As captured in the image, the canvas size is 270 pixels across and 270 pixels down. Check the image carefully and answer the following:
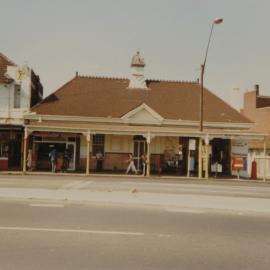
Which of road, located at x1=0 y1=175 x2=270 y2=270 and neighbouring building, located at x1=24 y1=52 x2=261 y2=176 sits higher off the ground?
neighbouring building, located at x1=24 y1=52 x2=261 y2=176

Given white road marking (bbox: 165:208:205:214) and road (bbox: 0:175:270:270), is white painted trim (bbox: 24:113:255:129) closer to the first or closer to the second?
road (bbox: 0:175:270:270)

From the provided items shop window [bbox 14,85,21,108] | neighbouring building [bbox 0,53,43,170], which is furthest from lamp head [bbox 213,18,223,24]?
shop window [bbox 14,85,21,108]

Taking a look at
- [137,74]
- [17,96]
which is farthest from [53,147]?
[137,74]

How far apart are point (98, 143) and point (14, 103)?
7.07 meters

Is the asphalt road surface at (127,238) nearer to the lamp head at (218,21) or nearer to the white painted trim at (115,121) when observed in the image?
the lamp head at (218,21)

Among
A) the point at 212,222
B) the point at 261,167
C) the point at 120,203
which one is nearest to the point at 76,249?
the point at 212,222

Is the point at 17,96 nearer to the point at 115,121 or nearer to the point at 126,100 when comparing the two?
the point at 115,121

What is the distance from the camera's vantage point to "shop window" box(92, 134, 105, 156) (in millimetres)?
32312

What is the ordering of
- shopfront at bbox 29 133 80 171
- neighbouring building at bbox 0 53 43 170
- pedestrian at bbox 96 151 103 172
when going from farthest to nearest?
neighbouring building at bbox 0 53 43 170, shopfront at bbox 29 133 80 171, pedestrian at bbox 96 151 103 172

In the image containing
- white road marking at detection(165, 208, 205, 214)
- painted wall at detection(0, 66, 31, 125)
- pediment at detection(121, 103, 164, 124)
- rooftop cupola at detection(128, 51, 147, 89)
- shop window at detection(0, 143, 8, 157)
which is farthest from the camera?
rooftop cupola at detection(128, 51, 147, 89)

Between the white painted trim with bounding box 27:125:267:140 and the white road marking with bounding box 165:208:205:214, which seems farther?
the white painted trim with bounding box 27:125:267:140

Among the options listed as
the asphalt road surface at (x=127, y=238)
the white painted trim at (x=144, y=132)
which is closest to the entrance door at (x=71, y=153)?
the white painted trim at (x=144, y=132)

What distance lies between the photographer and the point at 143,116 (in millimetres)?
33500

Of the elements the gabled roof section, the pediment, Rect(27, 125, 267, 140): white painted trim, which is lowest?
Rect(27, 125, 267, 140): white painted trim
